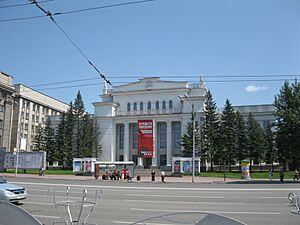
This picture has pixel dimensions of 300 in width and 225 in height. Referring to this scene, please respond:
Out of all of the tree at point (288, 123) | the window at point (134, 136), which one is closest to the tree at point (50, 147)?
the window at point (134, 136)

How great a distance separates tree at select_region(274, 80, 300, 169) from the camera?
122 ft

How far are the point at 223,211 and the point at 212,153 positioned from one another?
4989 centimetres

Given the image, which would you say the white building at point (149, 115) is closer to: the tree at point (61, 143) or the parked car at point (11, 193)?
the tree at point (61, 143)

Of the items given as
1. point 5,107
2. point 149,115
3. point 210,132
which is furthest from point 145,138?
point 5,107

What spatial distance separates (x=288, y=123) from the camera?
37.2m

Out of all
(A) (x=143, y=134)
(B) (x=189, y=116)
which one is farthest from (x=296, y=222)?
(B) (x=189, y=116)

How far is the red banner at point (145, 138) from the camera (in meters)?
48.7

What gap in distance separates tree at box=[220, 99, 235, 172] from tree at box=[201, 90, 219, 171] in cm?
135

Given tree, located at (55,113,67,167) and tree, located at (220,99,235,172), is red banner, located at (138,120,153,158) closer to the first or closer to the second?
tree, located at (220,99,235,172)

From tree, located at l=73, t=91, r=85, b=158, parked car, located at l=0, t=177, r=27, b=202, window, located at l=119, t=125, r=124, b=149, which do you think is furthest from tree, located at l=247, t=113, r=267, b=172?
parked car, located at l=0, t=177, r=27, b=202

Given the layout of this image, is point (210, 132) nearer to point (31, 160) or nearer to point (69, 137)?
point (69, 137)

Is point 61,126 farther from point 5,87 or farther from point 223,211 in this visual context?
point 223,211

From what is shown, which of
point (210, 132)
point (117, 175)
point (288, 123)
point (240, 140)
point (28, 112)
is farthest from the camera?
point (28, 112)

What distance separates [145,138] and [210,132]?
57.0ft
